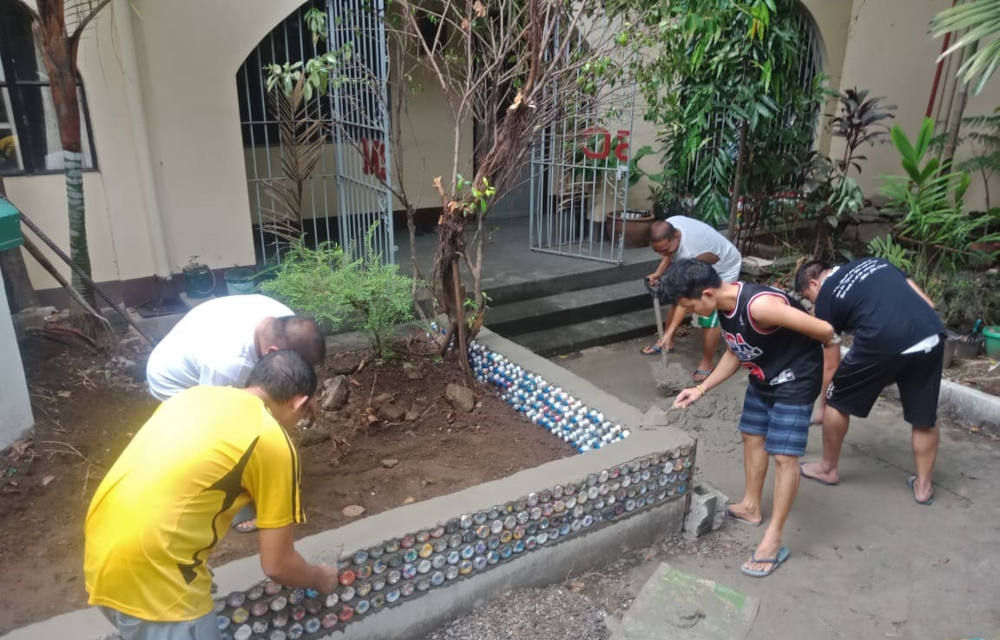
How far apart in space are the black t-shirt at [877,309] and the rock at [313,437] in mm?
2794

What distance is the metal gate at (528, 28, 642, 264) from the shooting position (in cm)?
663

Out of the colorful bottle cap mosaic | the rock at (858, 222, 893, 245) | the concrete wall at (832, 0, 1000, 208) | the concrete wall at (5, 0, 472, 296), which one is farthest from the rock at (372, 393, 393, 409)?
the concrete wall at (832, 0, 1000, 208)

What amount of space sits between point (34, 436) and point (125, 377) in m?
0.71

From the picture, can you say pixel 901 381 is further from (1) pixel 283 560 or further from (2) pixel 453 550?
(1) pixel 283 560

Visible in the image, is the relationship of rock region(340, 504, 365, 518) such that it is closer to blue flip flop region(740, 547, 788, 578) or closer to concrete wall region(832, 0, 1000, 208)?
blue flip flop region(740, 547, 788, 578)

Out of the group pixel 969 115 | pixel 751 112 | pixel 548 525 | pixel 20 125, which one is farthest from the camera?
pixel 969 115

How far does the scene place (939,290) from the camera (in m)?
5.52

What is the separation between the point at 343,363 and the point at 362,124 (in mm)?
2195

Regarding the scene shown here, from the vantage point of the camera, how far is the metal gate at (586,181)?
261 inches

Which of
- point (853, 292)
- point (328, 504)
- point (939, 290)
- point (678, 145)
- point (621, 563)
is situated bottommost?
point (621, 563)

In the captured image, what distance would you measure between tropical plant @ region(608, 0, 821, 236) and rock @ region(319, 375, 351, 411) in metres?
3.08

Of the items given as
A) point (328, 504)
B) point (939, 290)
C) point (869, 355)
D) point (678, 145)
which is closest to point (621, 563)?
point (328, 504)

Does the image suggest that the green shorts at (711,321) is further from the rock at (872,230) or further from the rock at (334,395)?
the rock at (872,230)

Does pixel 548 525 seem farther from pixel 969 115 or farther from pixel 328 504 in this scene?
pixel 969 115
